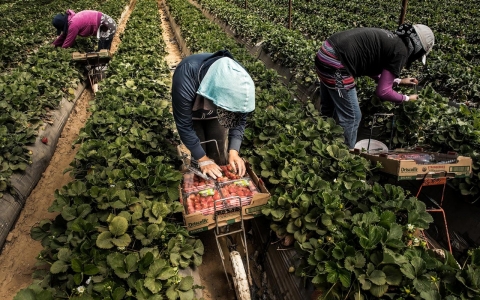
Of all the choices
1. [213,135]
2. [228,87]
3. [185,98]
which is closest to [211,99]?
[228,87]

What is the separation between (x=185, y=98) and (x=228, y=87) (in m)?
0.52

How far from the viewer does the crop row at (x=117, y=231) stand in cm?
220

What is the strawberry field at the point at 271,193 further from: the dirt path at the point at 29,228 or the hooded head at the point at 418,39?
the hooded head at the point at 418,39

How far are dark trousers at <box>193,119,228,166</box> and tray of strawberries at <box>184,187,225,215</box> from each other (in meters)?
0.67

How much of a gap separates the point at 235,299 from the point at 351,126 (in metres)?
2.43

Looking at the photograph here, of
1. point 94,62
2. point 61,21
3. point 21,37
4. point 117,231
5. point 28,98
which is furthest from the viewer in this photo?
point 21,37

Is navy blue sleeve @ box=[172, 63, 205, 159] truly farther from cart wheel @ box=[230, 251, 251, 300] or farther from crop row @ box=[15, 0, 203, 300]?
cart wheel @ box=[230, 251, 251, 300]

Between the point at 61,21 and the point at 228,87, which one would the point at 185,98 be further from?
the point at 61,21

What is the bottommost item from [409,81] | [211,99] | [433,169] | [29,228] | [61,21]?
[29,228]

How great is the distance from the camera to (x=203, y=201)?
9.73ft

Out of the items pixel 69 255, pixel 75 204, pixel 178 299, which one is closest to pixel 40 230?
pixel 75 204

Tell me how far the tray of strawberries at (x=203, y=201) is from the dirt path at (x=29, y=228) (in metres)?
1.94

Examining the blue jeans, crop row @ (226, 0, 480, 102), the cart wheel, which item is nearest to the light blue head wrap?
the cart wheel

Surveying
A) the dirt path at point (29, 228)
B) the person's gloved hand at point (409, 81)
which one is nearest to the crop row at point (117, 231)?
the dirt path at point (29, 228)
